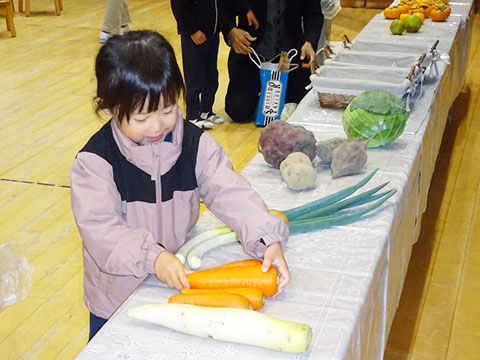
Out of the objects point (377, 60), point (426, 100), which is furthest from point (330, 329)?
point (377, 60)

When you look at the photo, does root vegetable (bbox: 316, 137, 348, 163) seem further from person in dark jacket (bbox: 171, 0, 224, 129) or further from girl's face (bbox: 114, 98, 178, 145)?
person in dark jacket (bbox: 171, 0, 224, 129)

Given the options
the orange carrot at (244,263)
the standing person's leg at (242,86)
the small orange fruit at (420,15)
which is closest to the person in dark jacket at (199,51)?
the standing person's leg at (242,86)

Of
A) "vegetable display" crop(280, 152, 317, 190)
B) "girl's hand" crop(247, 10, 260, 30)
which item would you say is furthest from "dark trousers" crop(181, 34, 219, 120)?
"vegetable display" crop(280, 152, 317, 190)

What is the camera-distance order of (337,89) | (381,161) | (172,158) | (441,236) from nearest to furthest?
(172,158), (381,161), (337,89), (441,236)

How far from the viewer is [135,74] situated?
1.26 m

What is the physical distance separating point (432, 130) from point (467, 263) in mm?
550

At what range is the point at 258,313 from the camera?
1.12 metres

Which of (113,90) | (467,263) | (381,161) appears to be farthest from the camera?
(467,263)

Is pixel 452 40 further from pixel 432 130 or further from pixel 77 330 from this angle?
pixel 77 330

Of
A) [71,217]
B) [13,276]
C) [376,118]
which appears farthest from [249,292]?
[71,217]

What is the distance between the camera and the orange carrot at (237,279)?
1240 millimetres

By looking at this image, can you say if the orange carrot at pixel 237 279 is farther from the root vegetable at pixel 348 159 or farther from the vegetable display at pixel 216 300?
the root vegetable at pixel 348 159

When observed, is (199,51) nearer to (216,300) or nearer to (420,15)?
(420,15)

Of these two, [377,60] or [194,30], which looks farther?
[194,30]
